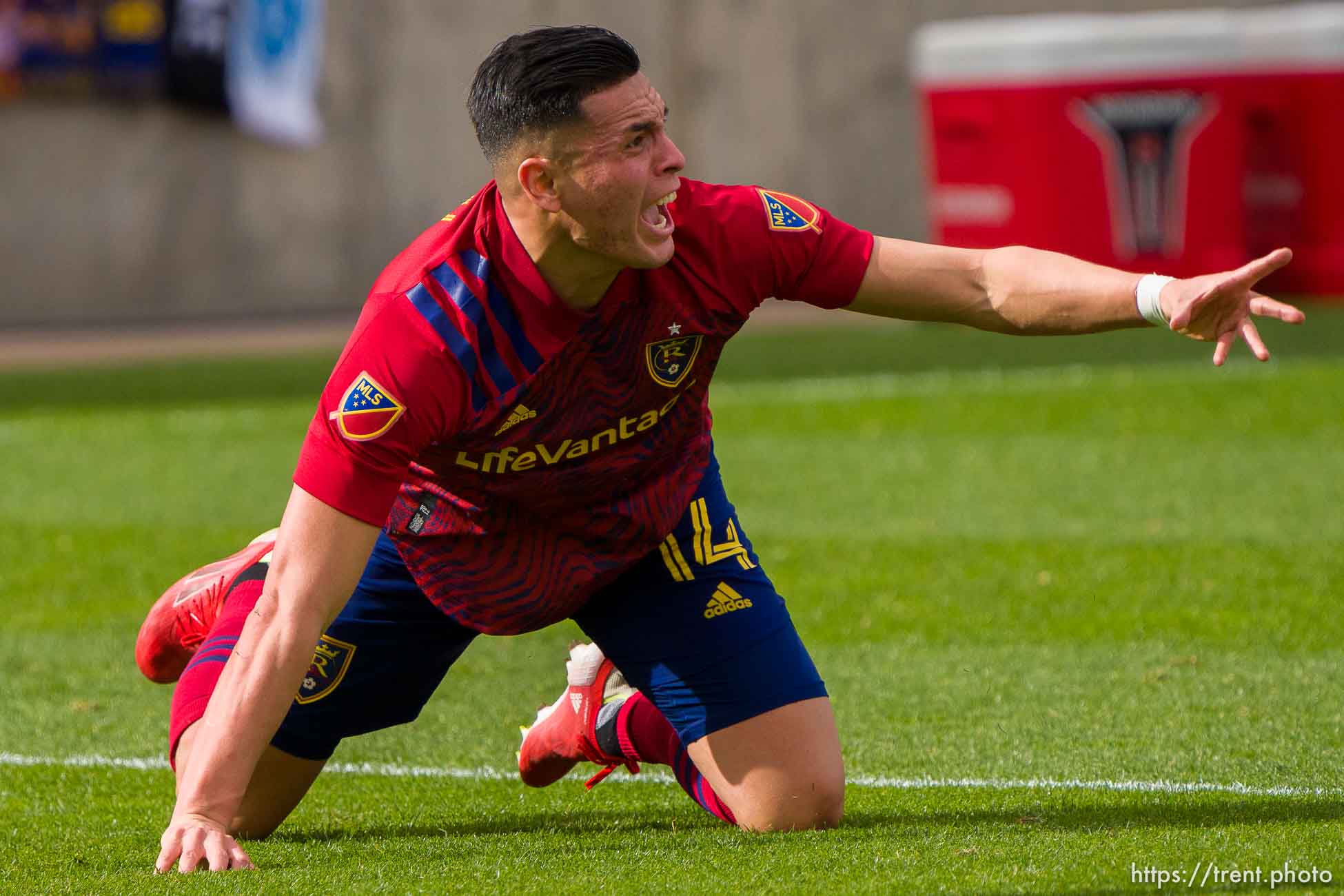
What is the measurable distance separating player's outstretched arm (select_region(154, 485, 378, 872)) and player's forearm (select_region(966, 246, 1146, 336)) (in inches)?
53.7

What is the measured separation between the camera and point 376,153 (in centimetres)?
1811

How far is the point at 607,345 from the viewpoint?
12.8 ft

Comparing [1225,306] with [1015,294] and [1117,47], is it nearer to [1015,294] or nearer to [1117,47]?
→ [1015,294]

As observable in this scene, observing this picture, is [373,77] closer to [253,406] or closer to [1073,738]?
[253,406]

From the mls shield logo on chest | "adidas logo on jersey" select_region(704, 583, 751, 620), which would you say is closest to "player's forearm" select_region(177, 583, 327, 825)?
the mls shield logo on chest

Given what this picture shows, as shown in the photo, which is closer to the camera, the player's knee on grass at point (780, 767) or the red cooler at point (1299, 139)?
the player's knee on grass at point (780, 767)

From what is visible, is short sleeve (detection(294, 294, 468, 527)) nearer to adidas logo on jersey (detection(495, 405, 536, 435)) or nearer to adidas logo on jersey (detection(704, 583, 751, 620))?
adidas logo on jersey (detection(495, 405, 536, 435))

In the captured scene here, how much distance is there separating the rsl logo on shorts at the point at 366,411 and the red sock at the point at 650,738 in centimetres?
117

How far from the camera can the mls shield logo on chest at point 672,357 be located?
3.94 meters

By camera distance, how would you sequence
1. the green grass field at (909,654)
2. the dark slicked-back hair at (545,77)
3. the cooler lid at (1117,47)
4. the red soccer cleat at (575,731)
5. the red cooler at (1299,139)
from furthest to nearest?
the red cooler at (1299,139) < the cooler lid at (1117,47) < the red soccer cleat at (575,731) < the green grass field at (909,654) < the dark slicked-back hair at (545,77)

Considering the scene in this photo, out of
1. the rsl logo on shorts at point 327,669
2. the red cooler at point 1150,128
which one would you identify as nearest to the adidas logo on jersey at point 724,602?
the rsl logo on shorts at point 327,669

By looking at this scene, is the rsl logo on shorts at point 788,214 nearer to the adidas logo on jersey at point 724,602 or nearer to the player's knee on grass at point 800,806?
the adidas logo on jersey at point 724,602

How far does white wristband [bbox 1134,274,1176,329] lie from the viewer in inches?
145

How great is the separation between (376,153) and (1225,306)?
1521 centimetres
